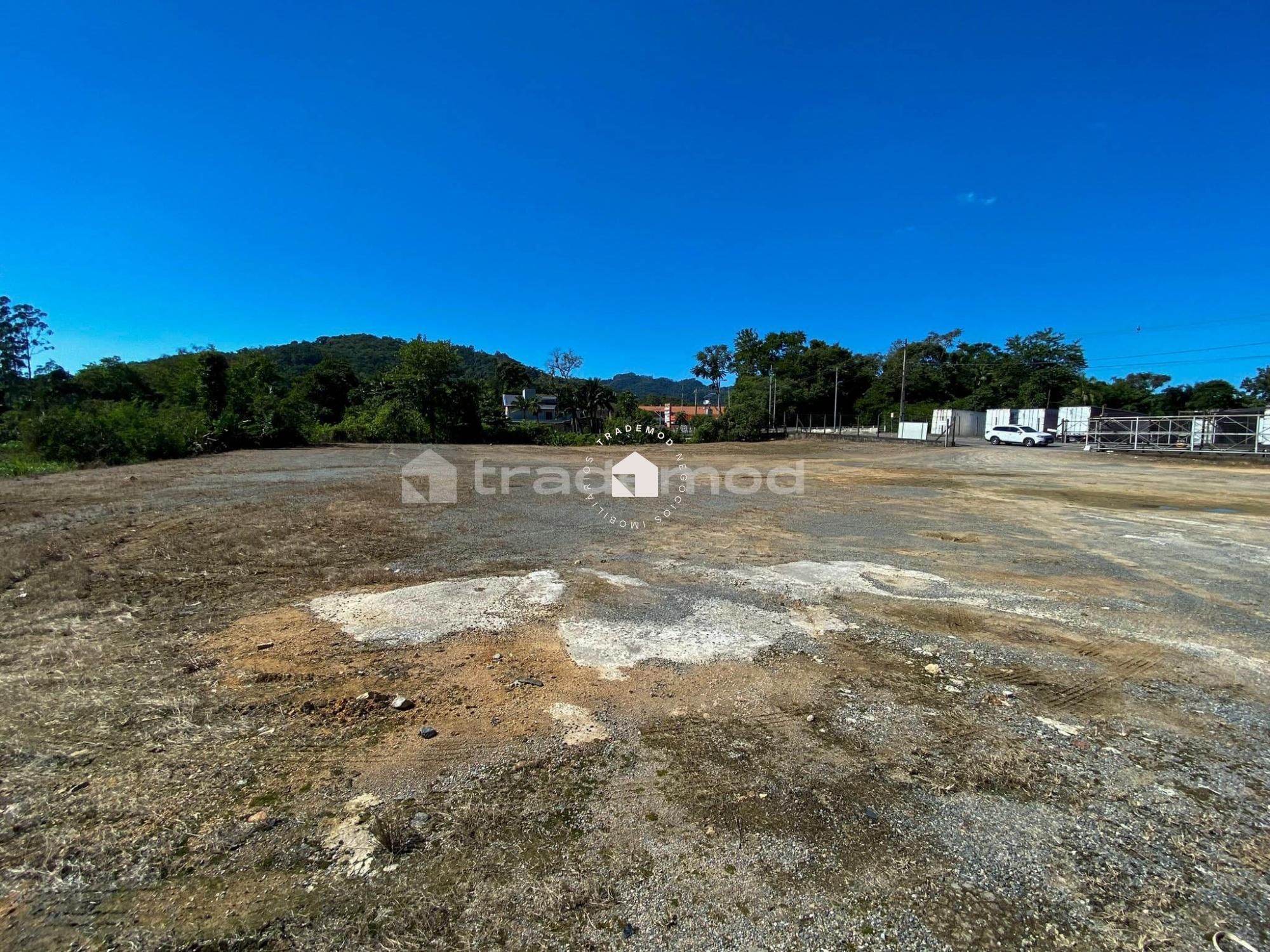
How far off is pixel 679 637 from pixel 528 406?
63.6m

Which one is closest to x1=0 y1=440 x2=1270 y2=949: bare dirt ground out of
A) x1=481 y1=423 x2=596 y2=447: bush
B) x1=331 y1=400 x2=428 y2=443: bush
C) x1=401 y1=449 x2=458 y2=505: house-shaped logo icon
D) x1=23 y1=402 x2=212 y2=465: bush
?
x1=401 y1=449 x2=458 y2=505: house-shaped logo icon

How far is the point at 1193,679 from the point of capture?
3273 millimetres

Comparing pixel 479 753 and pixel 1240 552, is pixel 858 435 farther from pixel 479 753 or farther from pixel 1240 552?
pixel 479 753

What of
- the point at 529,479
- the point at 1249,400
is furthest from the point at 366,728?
the point at 1249,400

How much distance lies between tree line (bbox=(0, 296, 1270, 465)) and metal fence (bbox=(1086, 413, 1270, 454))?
41.0ft

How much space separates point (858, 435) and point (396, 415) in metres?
32.9

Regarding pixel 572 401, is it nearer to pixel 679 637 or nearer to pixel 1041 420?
pixel 1041 420

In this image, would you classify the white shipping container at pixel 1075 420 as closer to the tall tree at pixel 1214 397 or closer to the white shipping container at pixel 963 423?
the white shipping container at pixel 963 423

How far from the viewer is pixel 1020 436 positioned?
102ft

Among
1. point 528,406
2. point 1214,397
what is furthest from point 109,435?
point 1214,397

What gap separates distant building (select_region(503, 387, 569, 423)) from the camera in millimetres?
66812

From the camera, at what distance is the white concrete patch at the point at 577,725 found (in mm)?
2609

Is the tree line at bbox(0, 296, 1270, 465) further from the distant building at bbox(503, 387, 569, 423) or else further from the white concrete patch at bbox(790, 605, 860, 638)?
the white concrete patch at bbox(790, 605, 860, 638)

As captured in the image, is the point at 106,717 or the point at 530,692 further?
A: the point at 530,692
